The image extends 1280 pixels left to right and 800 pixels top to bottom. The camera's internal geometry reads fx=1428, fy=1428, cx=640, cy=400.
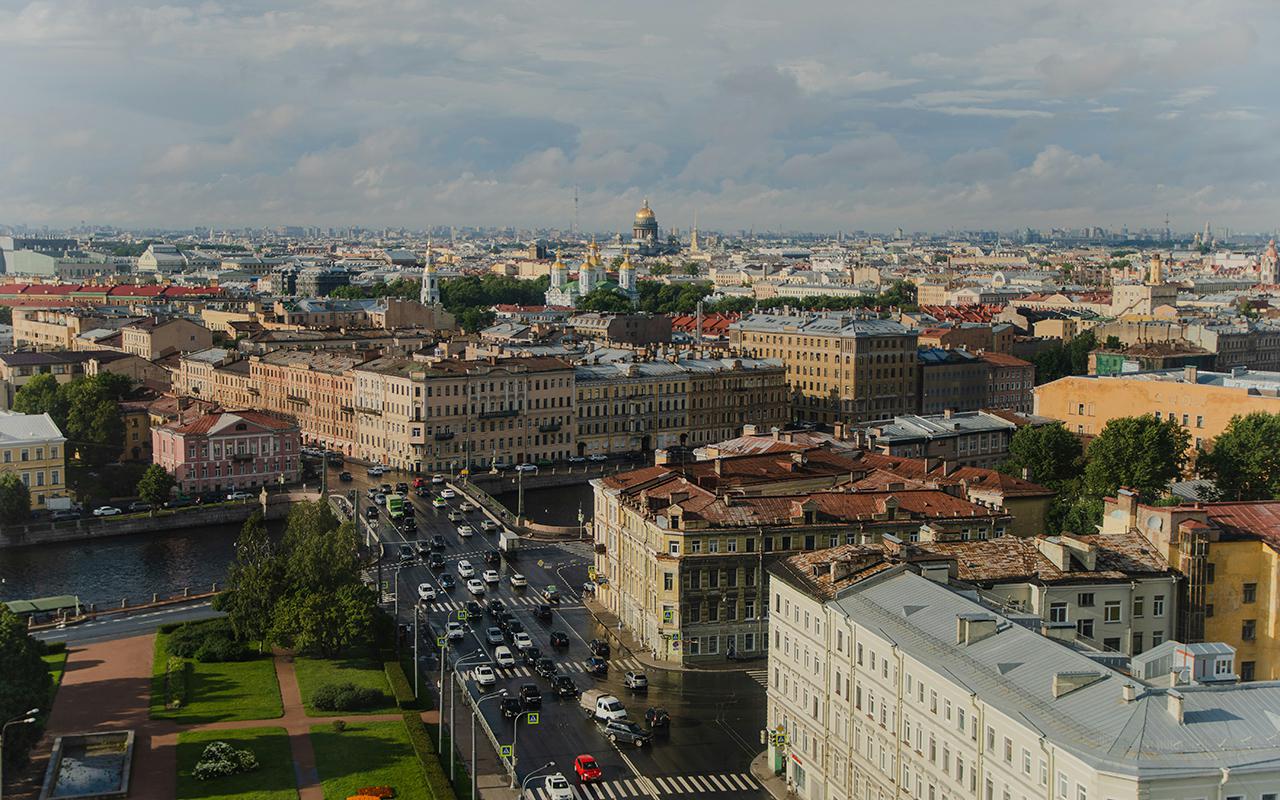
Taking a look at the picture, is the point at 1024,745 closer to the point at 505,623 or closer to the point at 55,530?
the point at 505,623

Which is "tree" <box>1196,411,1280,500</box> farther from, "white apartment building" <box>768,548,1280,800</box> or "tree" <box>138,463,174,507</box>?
"tree" <box>138,463,174,507</box>

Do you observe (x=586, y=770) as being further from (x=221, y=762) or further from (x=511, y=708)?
(x=221, y=762)

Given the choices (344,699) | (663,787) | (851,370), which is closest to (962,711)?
(663,787)

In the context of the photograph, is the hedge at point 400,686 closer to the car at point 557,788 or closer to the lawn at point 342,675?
the lawn at point 342,675

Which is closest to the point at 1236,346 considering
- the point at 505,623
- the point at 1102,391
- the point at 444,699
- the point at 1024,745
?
the point at 1102,391

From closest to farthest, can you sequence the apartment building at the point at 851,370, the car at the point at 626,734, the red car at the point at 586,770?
the red car at the point at 586,770 < the car at the point at 626,734 < the apartment building at the point at 851,370

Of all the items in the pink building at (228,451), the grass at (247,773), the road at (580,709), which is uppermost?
the pink building at (228,451)

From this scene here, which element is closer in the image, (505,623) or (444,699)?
(444,699)

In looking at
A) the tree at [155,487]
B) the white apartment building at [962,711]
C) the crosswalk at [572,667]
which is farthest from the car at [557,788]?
the tree at [155,487]
